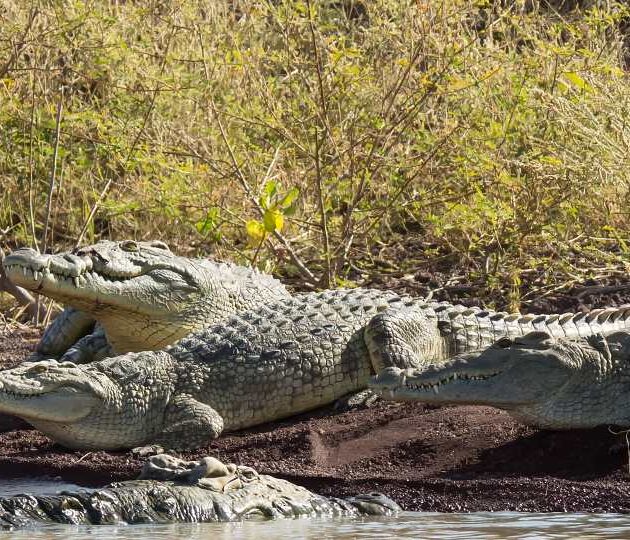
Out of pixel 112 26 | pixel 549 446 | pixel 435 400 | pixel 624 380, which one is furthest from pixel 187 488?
pixel 112 26

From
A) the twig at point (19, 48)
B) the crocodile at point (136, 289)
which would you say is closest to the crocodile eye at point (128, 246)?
the crocodile at point (136, 289)

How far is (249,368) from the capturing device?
776 cm

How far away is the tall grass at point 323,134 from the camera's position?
966 centimetres

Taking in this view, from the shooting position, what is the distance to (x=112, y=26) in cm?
1098

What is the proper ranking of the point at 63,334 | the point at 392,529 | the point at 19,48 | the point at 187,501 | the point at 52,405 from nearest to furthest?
the point at 392,529 < the point at 187,501 < the point at 52,405 < the point at 63,334 < the point at 19,48

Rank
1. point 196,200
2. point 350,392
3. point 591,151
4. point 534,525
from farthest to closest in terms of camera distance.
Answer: point 196,200 < point 591,151 < point 350,392 < point 534,525

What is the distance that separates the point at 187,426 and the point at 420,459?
4.49ft

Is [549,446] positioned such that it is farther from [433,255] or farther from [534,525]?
[433,255]

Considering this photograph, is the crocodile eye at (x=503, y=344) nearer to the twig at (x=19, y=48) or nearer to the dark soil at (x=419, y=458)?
the dark soil at (x=419, y=458)

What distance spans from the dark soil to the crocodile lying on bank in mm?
261

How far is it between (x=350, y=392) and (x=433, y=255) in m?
2.93

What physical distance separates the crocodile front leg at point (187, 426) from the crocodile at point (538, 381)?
1387 millimetres

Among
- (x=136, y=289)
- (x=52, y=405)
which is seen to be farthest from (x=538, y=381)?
(x=136, y=289)

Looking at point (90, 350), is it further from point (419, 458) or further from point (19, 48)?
point (419, 458)
